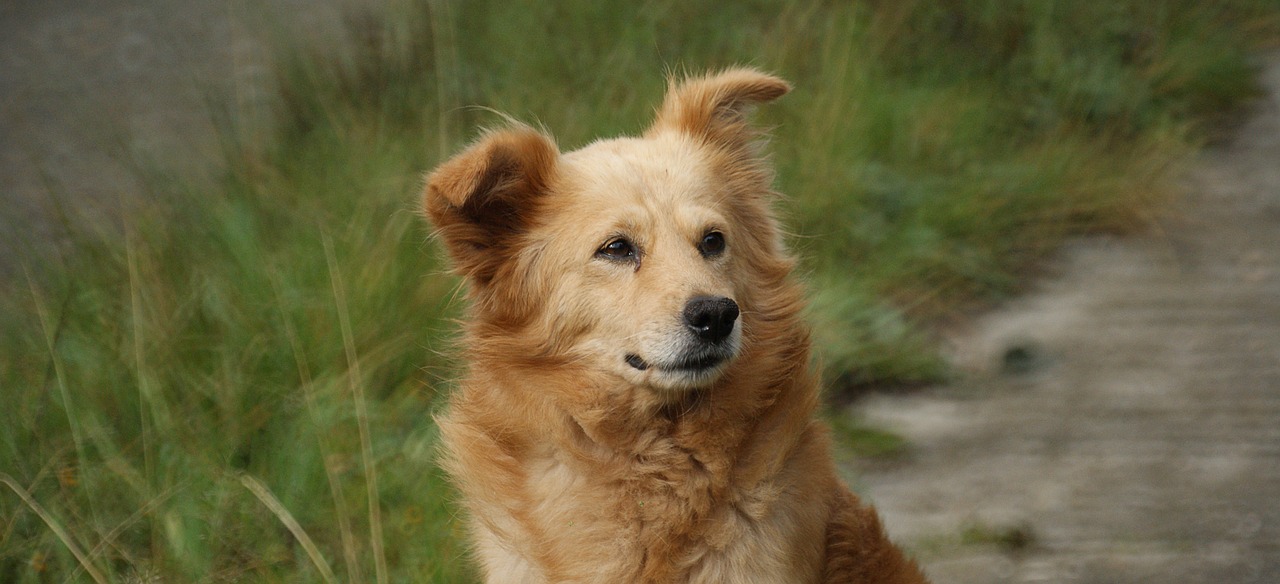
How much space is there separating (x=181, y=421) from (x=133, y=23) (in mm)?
A: 3108

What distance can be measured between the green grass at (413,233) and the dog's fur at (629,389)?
1.22ft

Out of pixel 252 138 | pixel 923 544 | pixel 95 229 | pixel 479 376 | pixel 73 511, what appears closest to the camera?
pixel 479 376

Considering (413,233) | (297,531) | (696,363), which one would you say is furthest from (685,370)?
(413,233)

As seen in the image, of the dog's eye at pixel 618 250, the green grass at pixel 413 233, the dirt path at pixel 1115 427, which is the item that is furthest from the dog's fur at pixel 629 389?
the dirt path at pixel 1115 427

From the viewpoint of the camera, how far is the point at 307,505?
3.79 m

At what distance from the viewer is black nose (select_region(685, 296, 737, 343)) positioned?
2.76 m

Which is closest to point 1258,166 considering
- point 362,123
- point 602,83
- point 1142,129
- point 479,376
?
point 1142,129

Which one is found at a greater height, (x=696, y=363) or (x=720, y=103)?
(x=720, y=103)

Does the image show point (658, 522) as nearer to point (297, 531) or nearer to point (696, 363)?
point (696, 363)

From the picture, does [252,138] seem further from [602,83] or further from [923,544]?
[923,544]

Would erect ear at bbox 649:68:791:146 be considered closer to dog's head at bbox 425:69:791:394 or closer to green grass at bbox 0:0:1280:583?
dog's head at bbox 425:69:791:394

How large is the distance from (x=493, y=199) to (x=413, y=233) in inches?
74.3

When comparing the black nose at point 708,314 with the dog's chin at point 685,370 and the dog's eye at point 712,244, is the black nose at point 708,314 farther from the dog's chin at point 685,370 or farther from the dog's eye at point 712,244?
the dog's eye at point 712,244

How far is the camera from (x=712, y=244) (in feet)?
10.2
